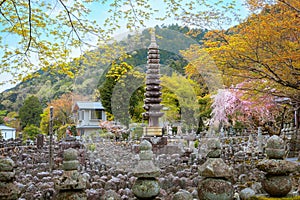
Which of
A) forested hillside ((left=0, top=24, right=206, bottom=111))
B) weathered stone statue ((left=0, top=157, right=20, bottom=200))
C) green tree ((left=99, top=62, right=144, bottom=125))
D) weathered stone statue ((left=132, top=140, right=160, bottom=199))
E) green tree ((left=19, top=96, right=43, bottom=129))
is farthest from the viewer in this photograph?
green tree ((left=19, top=96, right=43, bottom=129))

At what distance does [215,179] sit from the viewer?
118 inches

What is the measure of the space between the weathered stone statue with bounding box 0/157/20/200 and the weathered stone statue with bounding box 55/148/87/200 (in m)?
0.36

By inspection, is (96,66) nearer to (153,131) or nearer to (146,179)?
(153,131)

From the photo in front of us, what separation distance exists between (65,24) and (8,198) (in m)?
4.38

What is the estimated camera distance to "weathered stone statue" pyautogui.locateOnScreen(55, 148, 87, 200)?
296 cm

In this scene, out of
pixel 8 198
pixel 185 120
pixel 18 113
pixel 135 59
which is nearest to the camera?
pixel 8 198

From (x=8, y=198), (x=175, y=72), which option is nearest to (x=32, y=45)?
(x=8, y=198)

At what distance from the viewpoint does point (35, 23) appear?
6.19m

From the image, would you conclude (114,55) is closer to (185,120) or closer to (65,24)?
(65,24)

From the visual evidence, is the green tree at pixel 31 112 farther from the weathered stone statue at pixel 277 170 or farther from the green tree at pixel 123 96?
the weathered stone statue at pixel 277 170

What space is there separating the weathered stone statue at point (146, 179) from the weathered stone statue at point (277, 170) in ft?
3.18

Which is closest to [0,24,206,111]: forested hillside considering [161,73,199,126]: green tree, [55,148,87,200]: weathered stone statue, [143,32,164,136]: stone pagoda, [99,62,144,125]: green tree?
[161,73,199,126]: green tree

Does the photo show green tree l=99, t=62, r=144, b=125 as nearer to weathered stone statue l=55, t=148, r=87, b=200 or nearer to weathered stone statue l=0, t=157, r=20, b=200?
weathered stone statue l=55, t=148, r=87, b=200

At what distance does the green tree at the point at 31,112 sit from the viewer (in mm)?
27848
